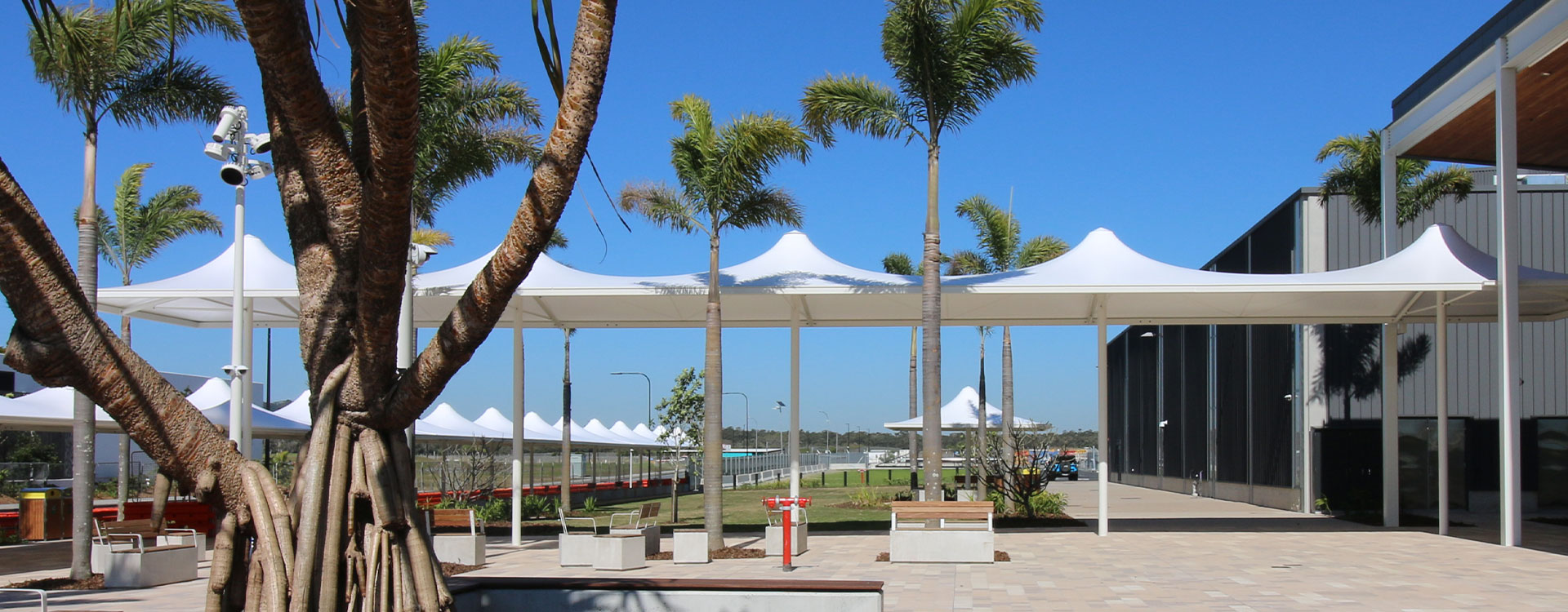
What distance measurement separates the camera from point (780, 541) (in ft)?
51.3

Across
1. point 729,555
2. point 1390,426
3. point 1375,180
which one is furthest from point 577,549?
point 1375,180

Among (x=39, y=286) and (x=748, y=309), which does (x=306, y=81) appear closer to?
(x=39, y=286)

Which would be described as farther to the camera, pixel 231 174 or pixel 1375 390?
pixel 1375 390

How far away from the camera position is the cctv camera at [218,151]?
41.9ft

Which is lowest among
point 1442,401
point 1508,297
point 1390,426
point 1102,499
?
point 1102,499

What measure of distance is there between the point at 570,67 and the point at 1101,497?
13.9 meters

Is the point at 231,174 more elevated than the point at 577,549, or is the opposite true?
the point at 231,174

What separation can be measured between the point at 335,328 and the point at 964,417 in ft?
90.0

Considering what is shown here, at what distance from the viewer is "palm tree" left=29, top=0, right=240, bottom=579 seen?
13.5m

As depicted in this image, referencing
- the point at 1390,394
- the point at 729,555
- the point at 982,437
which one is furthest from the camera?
the point at 982,437

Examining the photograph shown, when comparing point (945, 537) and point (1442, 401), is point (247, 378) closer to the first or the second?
point (945, 537)

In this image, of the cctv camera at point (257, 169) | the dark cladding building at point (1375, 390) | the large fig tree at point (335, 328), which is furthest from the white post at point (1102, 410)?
the large fig tree at point (335, 328)

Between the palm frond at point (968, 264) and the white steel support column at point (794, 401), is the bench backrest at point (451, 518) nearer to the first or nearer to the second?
the white steel support column at point (794, 401)

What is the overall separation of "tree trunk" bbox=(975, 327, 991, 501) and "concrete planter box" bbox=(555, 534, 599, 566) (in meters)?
9.51
